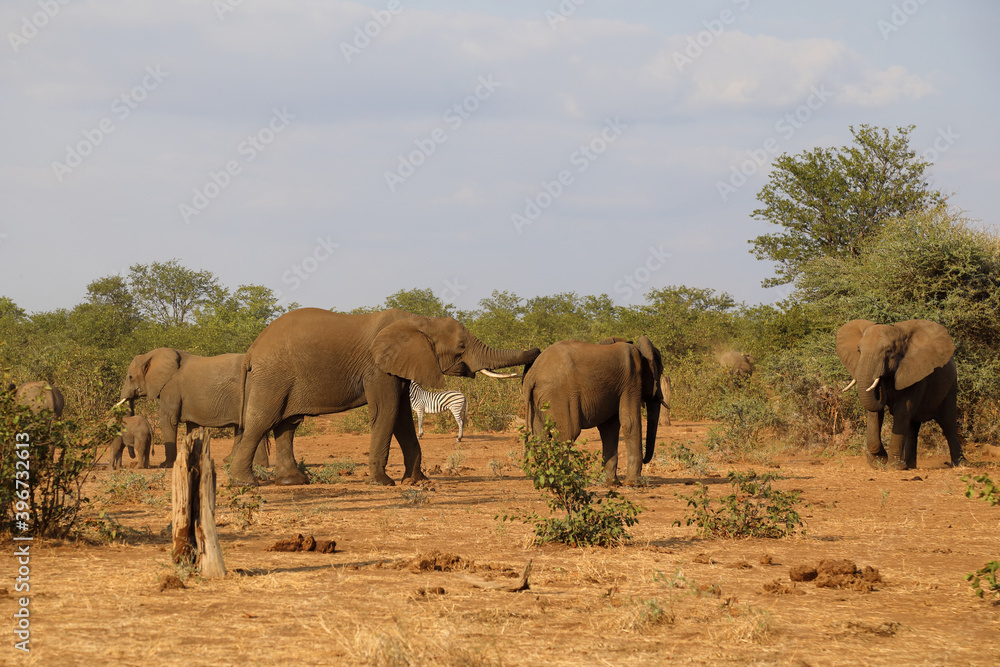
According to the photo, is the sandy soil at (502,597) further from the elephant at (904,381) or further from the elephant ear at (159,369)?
the elephant ear at (159,369)

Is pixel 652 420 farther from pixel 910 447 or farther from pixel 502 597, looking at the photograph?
pixel 502 597

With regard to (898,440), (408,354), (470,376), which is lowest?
(898,440)

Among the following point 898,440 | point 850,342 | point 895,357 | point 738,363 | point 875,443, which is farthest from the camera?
point 738,363

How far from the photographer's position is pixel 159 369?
670 inches

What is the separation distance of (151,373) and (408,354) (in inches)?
258

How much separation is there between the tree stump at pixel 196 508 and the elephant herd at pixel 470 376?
598 cm

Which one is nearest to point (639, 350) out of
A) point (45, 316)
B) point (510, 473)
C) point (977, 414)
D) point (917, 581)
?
point (510, 473)

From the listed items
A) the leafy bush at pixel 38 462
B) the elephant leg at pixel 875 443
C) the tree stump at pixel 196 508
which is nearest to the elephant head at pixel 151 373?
the leafy bush at pixel 38 462

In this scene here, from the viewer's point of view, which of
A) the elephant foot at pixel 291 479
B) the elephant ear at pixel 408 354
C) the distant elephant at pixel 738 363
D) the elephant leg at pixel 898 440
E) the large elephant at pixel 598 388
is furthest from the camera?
the distant elephant at pixel 738 363

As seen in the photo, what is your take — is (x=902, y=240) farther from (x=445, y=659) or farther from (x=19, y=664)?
(x=19, y=664)

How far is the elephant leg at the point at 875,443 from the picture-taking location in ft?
48.2

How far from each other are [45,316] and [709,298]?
33.7m

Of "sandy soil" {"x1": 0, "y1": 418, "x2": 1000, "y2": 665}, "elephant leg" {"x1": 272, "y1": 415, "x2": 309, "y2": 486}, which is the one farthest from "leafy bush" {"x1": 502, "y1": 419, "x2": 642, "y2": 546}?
"elephant leg" {"x1": 272, "y1": 415, "x2": 309, "y2": 486}

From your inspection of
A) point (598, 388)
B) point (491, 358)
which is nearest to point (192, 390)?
point (491, 358)
